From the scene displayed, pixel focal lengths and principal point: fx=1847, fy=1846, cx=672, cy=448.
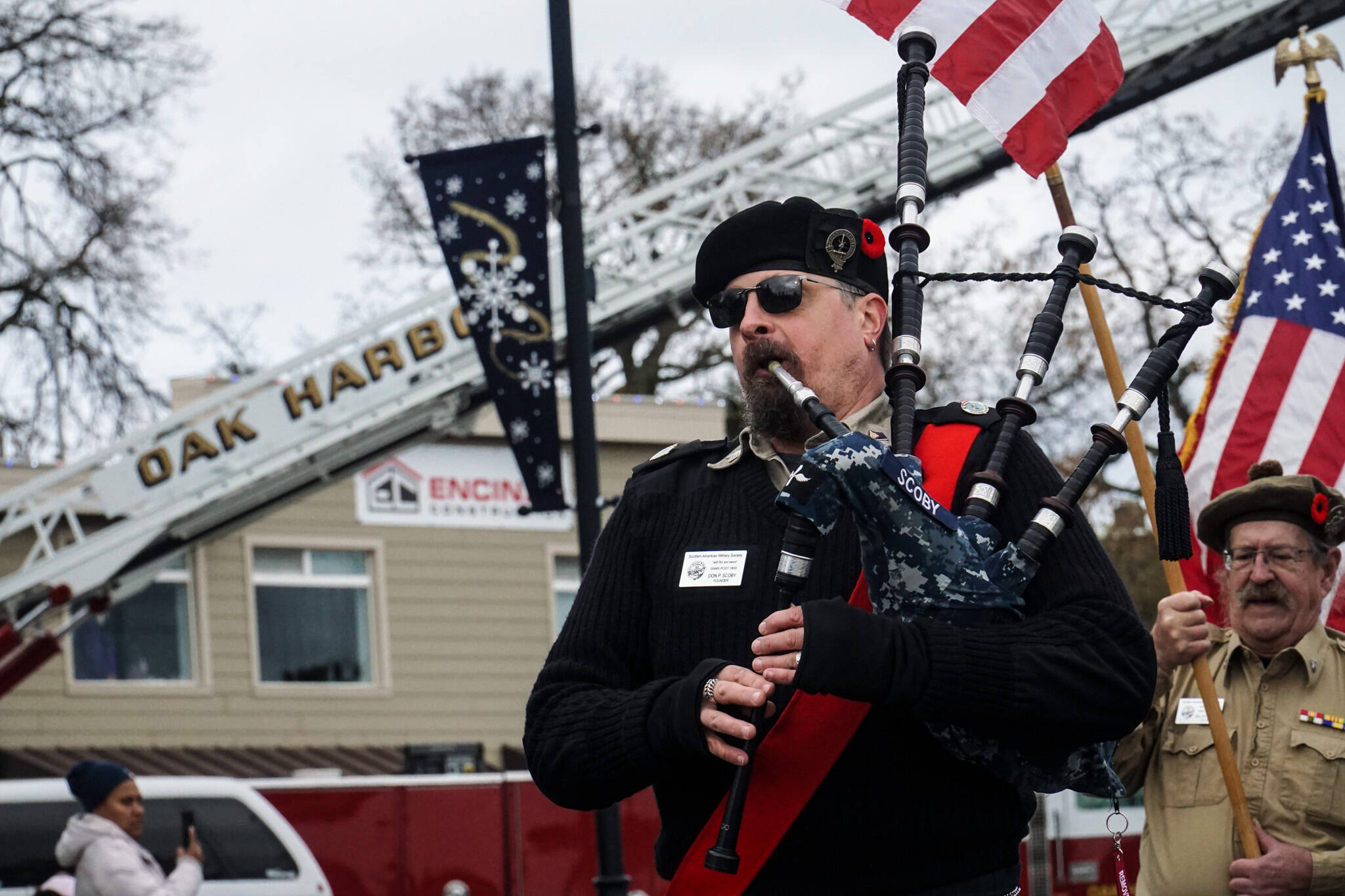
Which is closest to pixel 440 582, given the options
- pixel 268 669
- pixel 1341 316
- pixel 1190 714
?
pixel 268 669

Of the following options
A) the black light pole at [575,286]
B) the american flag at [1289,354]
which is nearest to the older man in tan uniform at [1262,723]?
the american flag at [1289,354]

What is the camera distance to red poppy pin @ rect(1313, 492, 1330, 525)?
190 inches

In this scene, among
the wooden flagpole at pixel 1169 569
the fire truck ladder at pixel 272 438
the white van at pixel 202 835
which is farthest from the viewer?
the fire truck ladder at pixel 272 438

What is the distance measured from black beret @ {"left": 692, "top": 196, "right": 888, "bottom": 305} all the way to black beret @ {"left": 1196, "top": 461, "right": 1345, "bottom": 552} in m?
1.94

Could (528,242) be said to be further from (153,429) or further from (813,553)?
(813,553)

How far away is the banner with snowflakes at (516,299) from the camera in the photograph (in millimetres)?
10805

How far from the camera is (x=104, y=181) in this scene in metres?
21.8

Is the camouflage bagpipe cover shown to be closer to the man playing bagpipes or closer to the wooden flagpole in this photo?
the man playing bagpipes

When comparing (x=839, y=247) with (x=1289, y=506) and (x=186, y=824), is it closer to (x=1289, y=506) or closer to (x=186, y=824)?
(x=1289, y=506)

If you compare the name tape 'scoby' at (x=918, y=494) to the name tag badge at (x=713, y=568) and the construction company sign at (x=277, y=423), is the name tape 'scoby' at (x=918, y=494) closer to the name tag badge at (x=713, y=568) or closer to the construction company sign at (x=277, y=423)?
the name tag badge at (x=713, y=568)

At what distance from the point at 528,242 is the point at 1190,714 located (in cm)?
668

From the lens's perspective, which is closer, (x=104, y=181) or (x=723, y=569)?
(x=723, y=569)

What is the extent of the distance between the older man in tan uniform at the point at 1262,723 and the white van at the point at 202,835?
301 inches

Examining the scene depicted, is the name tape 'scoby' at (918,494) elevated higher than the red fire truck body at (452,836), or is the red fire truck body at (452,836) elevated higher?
the name tape 'scoby' at (918,494)
